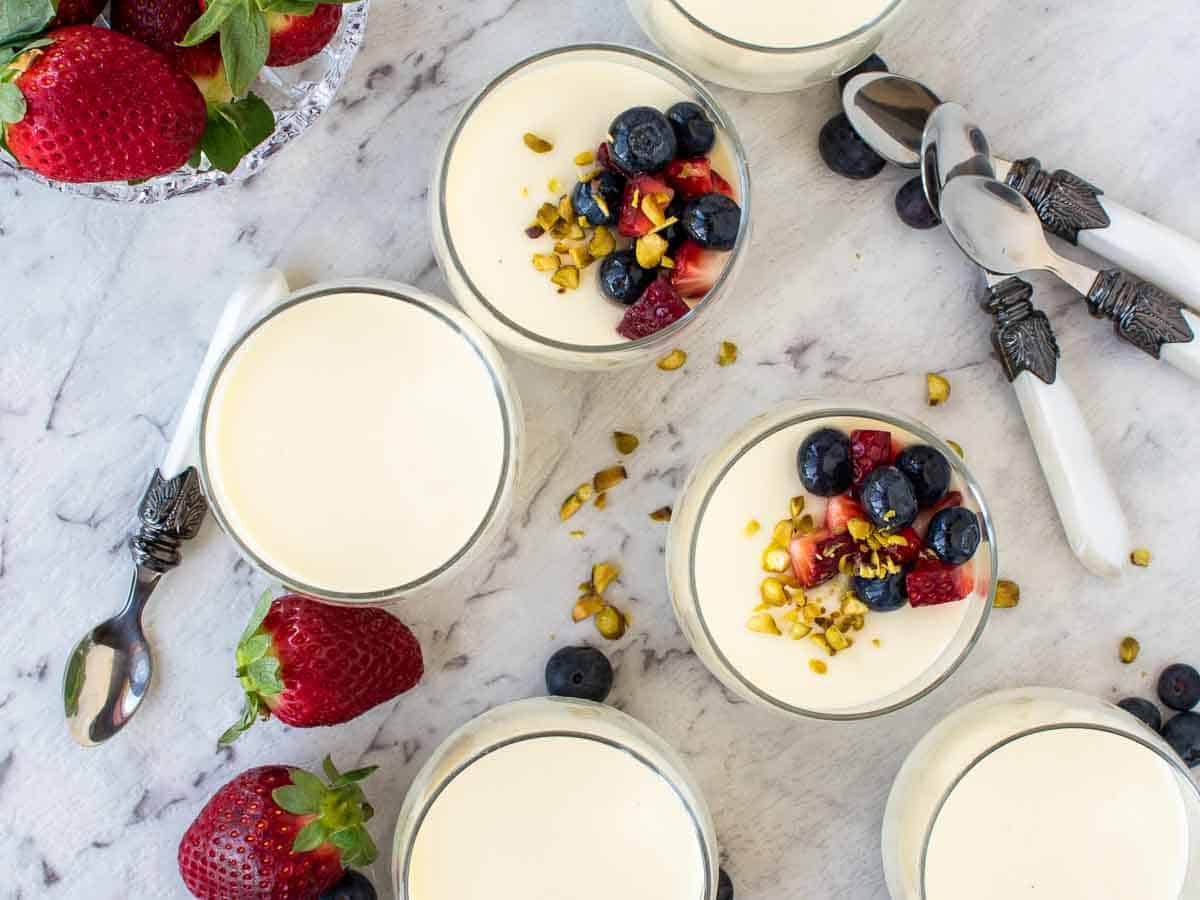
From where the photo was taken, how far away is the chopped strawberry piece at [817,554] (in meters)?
1.21

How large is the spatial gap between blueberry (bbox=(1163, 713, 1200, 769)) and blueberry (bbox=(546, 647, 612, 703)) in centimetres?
69

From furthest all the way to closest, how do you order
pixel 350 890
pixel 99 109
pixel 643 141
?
pixel 350 890 < pixel 643 141 < pixel 99 109

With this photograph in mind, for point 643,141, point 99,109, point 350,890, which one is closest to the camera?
point 99,109

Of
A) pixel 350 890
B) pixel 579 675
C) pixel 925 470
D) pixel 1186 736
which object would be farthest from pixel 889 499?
pixel 350 890

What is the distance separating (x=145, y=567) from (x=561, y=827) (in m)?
0.58

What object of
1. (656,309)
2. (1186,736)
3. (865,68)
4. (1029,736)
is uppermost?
(865,68)

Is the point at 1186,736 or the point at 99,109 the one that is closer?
the point at 99,109

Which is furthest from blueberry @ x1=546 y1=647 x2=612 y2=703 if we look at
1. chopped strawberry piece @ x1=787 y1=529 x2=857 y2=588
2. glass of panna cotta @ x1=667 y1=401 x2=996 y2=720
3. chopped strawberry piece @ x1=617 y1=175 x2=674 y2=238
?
chopped strawberry piece @ x1=617 y1=175 x2=674 y2=238

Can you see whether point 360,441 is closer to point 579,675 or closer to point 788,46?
point 579,675

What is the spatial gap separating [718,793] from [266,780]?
0.54 m

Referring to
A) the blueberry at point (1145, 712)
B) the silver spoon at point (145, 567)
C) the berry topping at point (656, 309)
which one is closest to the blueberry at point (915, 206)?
the berry topping at point (656, 309)

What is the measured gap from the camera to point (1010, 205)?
1298mm

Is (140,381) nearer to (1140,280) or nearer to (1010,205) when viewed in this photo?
(1010,205)

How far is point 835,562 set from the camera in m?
1.22
